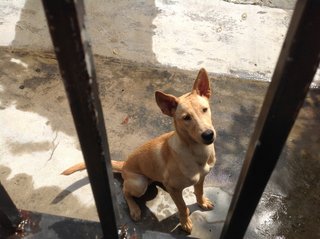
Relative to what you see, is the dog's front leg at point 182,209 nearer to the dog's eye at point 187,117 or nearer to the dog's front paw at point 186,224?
the dog's front paw at point 186,224

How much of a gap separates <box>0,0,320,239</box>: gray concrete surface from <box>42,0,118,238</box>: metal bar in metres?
1.91

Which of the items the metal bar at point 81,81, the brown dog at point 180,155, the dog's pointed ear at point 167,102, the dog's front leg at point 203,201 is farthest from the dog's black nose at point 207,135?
the metal bar at point 81,81

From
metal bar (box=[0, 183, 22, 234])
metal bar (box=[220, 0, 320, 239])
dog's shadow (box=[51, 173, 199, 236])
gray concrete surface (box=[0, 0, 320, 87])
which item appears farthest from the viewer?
gray concrete surface (box=[0, 0, 320, 87])

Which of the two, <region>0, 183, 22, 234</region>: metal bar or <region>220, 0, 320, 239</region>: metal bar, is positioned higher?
<region>220, 0, 320, 239</region>: metal bar

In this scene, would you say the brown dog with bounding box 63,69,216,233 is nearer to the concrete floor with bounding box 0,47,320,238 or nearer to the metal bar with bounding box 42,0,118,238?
the concrete floor with bounding box 0,47,320,238

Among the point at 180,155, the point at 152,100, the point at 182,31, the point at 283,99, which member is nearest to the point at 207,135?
the point at 180,155

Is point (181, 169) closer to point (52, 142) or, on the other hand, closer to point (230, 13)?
point (52, 142)

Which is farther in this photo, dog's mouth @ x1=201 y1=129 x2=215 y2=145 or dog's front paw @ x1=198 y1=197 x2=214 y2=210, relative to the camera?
dog's front paw @ x1=198 y1=197 x2=214 y2=210

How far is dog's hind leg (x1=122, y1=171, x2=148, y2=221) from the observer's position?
306 centimetres

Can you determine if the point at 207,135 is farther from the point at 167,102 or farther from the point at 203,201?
the point at 203,201

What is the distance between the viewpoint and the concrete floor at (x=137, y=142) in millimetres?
3221

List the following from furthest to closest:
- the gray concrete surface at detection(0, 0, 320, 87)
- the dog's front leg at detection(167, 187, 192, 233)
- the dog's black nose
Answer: the gray concrete surface at detection(0, 0, 320, 87), the dog's front leg at detection(167, 187, 192, 233), the dog's black nose

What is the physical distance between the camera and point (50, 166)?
3.57 metres

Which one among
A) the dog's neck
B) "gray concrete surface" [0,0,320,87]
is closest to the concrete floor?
"gray concrete surface" [0,0,320,87]
